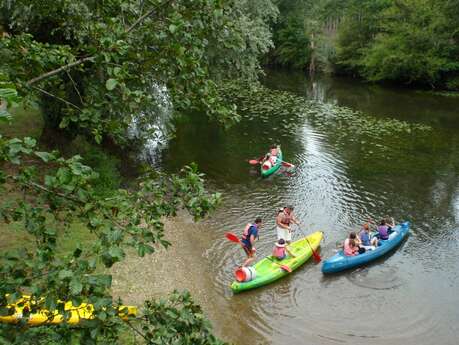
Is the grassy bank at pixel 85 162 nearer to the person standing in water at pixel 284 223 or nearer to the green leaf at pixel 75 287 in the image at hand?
the person standing in water at pixel 284 223

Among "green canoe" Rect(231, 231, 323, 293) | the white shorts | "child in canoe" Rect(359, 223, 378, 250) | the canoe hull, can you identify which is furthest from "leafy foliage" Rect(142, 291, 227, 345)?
the canoe hull

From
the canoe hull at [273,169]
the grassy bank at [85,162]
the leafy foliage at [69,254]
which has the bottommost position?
the canoe hull at [273,169]

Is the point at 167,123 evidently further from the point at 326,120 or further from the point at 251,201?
the point at 326,120

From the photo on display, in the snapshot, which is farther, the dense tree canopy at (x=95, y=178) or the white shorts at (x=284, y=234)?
the white shorts at (x=284, y=234)

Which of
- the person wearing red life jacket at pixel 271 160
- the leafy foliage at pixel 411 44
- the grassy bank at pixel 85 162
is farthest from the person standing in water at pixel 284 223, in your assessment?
the leafy foliage at pixel 411 44

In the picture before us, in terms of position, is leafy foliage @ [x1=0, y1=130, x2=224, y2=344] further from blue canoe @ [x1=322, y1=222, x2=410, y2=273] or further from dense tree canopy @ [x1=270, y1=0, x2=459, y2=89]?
dense tree canopy @ [x1=270, y1=0, x2=459, y2=89]

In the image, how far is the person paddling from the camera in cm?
1223

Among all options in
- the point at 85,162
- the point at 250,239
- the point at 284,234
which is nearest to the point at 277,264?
the point at 250,239

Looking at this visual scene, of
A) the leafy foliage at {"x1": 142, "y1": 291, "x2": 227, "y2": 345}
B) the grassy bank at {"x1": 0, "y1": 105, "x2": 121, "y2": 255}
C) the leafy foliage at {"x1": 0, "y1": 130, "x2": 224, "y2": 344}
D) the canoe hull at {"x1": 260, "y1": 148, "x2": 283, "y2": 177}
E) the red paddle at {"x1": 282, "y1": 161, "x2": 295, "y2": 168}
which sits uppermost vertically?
the leafy foliage at {"x1": 0, "y1": 130, "x2": 224, "y2": 344}

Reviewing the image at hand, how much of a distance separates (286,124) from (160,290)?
19.1 meters

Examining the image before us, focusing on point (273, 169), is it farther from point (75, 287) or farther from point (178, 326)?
point (75, 287)

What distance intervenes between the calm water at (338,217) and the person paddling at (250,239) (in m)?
0.45

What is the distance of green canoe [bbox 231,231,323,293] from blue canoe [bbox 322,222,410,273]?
2.43 ft

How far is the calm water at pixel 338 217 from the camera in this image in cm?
1059
